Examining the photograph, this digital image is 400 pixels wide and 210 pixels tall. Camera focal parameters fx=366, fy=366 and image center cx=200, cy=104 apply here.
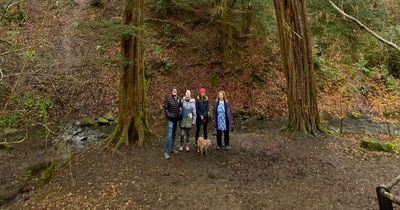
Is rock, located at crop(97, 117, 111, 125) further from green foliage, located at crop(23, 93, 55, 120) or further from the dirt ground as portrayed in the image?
the dirt ground

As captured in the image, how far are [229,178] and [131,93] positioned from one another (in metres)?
3.94

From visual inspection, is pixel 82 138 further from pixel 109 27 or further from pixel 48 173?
pixel 109 27

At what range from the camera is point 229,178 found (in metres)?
8.27

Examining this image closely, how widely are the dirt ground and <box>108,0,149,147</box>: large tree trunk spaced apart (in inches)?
21.1

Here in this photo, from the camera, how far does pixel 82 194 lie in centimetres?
813

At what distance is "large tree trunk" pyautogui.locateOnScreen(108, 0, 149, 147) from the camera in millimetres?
10203

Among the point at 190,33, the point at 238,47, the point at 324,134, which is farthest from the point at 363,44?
the point at 324,134

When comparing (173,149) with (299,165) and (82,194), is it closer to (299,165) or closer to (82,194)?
(82,194)

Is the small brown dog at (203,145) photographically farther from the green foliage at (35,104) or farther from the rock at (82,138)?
the green foliage at (35,104)

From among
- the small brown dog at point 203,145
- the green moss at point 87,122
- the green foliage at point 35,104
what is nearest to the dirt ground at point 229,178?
the small brown dog at point 203,145

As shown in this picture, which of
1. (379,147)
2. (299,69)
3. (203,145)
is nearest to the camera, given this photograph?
(203,145)

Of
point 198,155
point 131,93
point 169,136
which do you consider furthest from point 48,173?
point 198,155

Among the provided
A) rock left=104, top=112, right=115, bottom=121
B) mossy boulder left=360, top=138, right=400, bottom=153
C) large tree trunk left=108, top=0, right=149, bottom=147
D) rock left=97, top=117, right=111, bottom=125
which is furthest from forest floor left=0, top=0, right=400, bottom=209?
rock left=97, top=117, right=111, bottom=125

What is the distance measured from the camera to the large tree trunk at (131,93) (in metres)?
10.2
